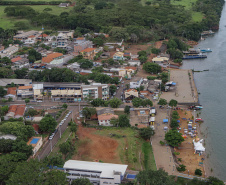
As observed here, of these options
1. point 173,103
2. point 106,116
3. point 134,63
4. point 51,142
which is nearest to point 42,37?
point 134,63

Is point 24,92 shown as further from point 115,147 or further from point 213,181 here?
point 213,181

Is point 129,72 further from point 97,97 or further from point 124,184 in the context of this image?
point 124,184

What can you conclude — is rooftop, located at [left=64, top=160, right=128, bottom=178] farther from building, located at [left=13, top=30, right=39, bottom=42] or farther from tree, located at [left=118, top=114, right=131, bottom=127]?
building, located at [left=13, top=30, right=39, bottom=42]

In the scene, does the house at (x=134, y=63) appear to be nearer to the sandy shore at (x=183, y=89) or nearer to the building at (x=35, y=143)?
the sandy shore at (x=183, y=89)

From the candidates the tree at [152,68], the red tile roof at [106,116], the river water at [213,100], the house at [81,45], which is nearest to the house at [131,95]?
the red tile roof at [106,116]

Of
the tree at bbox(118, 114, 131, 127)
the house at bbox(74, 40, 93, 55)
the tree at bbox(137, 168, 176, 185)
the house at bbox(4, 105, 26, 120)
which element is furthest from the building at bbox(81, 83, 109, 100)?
the house at bbox(74, 40, 93, 55)

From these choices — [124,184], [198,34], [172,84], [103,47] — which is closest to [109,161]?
[124,184]
